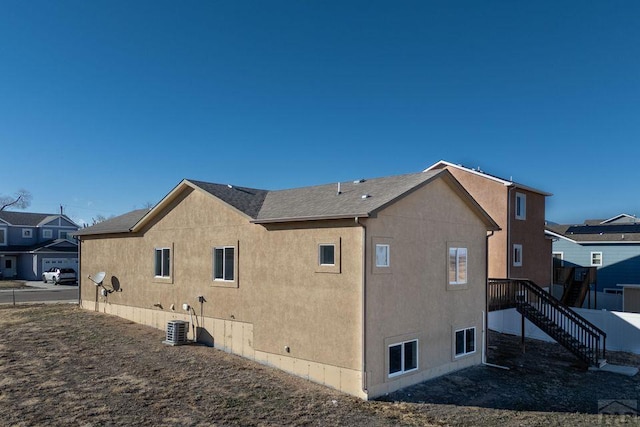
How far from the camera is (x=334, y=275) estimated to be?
1126 cm

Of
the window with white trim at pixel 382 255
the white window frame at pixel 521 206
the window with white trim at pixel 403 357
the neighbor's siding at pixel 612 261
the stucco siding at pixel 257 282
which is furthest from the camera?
the neighbor's siding at pixel 612 261

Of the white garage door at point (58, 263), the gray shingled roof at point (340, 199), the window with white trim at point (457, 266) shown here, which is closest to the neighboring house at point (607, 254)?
the window with white trim at point (457, 266)

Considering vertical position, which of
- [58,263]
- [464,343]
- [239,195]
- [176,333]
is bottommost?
[58,263]

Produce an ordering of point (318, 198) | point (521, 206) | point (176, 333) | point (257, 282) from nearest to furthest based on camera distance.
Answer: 1. point (257, 282)
2. point (318, 198)
3. point (176, 333)
4. point (521, 206)

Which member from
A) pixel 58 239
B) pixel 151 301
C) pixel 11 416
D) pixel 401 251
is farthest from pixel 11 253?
pixel 401 251

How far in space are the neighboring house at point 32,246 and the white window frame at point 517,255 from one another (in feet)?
141

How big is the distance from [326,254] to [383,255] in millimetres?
1501

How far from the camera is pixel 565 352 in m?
16.9

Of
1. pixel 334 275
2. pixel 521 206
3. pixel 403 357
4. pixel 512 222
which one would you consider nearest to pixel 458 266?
pixel 403 357

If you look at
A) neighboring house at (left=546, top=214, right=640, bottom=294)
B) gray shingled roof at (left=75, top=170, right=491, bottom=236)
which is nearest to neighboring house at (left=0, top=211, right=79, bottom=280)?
gray shingled roof at (left=75, top=170, right=491, bottom=236)

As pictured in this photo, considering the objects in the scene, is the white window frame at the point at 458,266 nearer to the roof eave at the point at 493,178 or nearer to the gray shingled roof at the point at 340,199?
the gray shingled roof at the point at 340,199

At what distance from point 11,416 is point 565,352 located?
58.2ft

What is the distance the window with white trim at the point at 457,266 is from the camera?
13.8 m

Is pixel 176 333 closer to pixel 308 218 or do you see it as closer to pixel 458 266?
pixel 308 218
